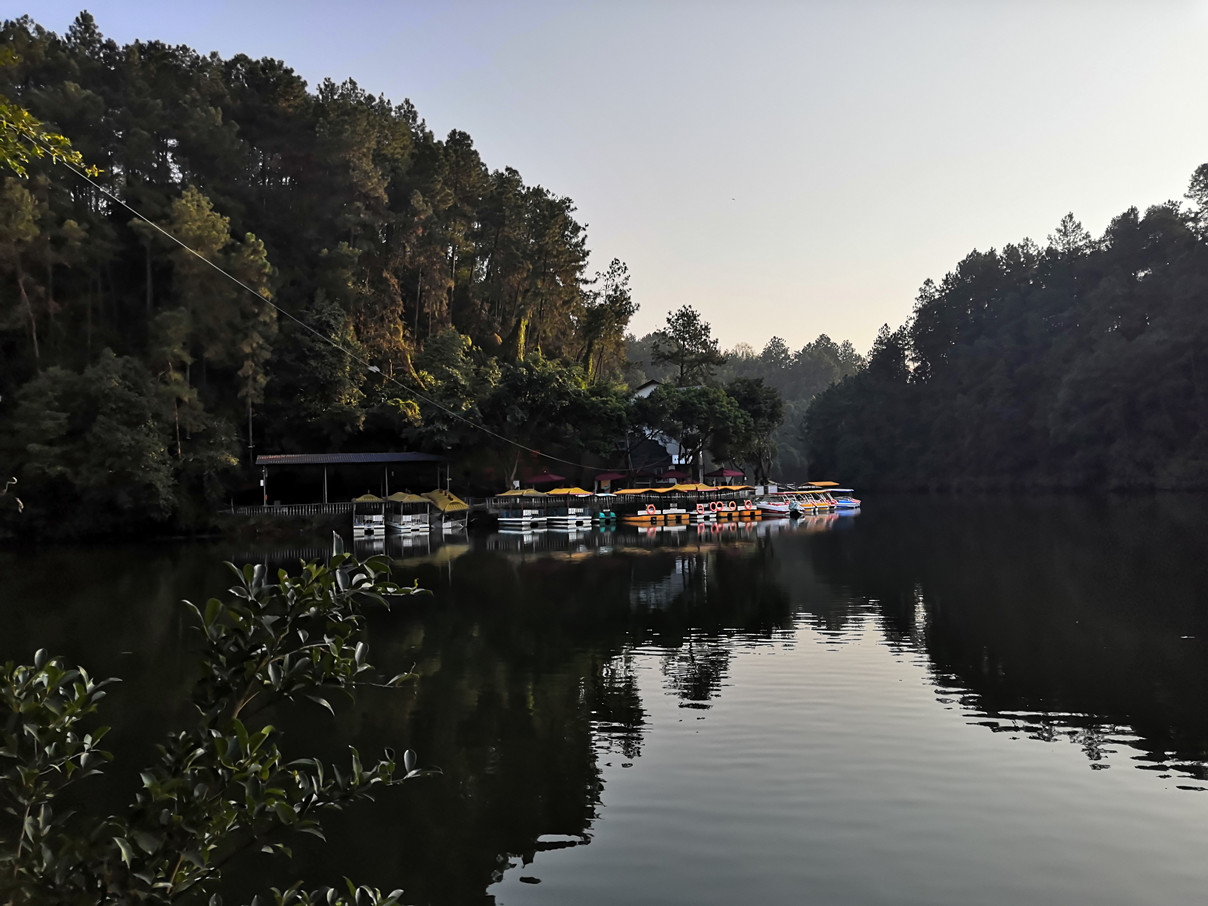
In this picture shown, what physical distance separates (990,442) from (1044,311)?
40.4 ft

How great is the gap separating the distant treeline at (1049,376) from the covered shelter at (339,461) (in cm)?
5012

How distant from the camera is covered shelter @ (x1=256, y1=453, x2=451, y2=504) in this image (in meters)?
46.3

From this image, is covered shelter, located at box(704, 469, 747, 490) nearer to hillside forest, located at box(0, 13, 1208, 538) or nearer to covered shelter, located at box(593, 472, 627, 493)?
hillside forest, located at box(0, 13, 1208, 538)

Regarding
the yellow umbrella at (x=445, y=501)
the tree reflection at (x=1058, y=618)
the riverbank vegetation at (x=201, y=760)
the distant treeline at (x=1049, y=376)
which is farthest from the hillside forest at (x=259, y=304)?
the riverbank vegetation at (x=201, y=760)

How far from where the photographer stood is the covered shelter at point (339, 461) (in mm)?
46344

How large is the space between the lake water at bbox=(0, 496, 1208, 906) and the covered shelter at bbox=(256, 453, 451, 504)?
1864 centimetres

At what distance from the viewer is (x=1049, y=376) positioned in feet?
255

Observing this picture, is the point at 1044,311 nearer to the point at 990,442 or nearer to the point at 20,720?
the point at 990,442

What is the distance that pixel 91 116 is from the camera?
42.9 metres

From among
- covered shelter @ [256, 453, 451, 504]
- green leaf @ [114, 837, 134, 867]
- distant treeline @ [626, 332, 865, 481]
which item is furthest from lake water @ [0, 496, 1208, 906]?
distant treeline @ [626, 332, 865, 481]

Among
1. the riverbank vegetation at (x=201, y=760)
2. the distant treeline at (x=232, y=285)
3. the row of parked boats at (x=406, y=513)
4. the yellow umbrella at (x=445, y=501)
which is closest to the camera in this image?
the riverbank vegetation at (x=201, y=760)

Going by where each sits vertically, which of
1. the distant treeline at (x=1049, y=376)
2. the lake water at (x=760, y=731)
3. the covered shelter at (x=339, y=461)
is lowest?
the lake water at (x=760, y=731)

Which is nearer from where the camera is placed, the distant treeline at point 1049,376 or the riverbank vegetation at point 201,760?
the riverbank vegetation at point 201,760

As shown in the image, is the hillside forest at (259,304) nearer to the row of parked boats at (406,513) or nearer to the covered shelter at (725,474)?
the covered shelter at (725,474)
